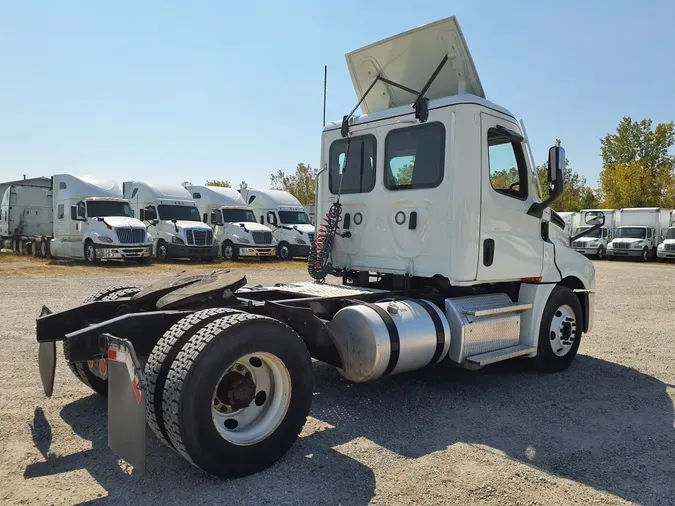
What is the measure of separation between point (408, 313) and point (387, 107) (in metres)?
2.81

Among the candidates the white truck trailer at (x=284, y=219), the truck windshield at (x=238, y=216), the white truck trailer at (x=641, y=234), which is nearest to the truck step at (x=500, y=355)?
the white truck trailer at (x=284, y=219)

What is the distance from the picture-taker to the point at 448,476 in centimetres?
361

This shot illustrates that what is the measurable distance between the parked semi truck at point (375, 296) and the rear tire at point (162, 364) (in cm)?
1

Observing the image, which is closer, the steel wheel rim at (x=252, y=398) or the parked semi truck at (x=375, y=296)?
the parked semi truck at (x=375, y=296)

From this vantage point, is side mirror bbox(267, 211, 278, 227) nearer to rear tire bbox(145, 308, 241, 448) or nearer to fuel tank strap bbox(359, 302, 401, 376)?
fuel tank strap bbox(359, 302, 401, 376)

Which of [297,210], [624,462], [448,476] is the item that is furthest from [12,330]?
[297,210]

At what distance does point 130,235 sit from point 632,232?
90.6ft

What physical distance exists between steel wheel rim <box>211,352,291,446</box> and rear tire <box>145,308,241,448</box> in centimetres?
33

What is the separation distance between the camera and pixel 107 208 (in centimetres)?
2077

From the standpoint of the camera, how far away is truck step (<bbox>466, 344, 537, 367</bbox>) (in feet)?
17.1

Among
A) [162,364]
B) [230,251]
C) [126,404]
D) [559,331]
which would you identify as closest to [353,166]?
[559,331]

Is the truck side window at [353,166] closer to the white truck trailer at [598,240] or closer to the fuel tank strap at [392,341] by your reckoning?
the fuel tank strap at [392,341]

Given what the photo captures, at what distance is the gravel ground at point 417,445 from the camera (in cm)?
334

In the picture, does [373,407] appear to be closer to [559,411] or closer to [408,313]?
[408,313]
